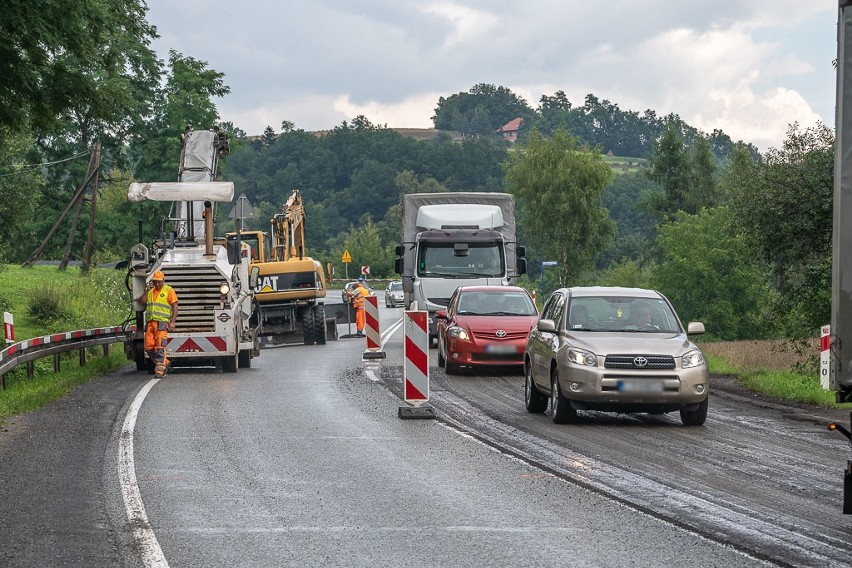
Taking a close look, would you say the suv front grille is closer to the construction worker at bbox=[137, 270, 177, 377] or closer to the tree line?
the tree line

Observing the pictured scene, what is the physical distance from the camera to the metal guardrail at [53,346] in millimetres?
20992

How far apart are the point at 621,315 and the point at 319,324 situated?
2178 cm

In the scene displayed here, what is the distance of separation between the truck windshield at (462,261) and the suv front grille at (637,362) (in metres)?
17.1

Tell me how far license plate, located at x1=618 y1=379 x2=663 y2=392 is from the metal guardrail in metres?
9.86

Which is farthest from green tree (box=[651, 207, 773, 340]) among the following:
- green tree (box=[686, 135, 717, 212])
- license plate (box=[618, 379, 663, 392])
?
license plate (box=[618, 379, 663, 392])

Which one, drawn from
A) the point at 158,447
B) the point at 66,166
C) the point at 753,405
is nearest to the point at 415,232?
the point at 753,405

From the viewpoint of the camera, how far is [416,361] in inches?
675

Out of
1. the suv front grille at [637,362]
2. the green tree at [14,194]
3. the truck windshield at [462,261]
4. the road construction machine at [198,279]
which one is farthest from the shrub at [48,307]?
the suv front grille at [637,362]

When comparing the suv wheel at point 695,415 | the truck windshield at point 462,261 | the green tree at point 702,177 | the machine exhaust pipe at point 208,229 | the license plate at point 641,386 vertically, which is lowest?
the suv wheel at point 695,415

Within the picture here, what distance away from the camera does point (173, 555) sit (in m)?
8.05

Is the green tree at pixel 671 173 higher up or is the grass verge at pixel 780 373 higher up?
the green tree at pixel 671 173

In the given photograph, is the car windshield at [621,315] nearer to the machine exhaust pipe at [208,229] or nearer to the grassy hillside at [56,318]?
the grassy hillside at [56,318]

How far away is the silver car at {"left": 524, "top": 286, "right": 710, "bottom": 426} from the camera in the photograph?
50.2 feet

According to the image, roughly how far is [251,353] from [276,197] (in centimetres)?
14105
